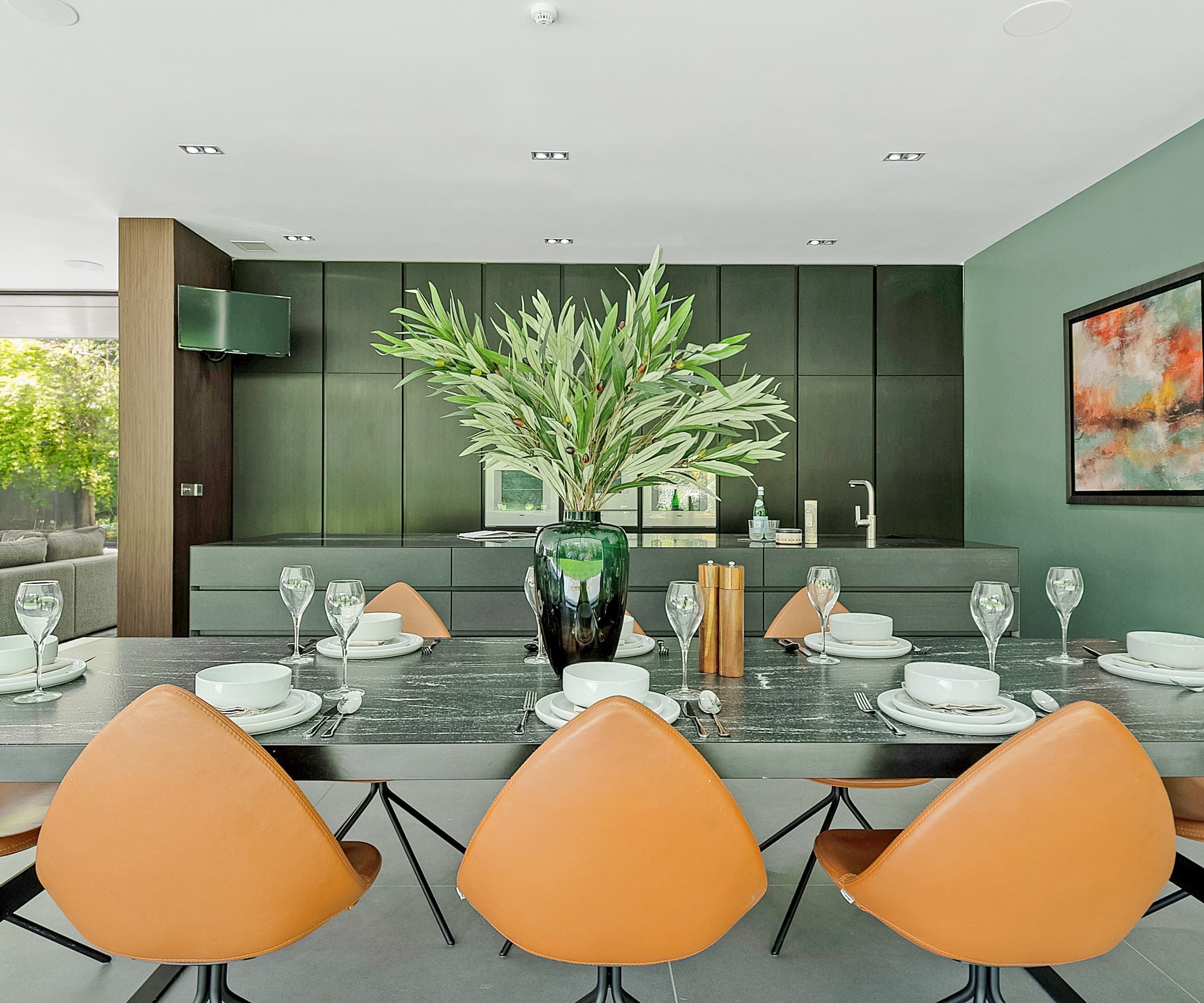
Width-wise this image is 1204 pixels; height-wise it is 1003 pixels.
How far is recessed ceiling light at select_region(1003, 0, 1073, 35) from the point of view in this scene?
7.25ft

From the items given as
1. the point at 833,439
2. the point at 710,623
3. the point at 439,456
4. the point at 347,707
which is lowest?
the point at 347,707

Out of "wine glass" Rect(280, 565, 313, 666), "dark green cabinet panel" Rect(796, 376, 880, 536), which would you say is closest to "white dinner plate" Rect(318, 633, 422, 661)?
"wine glass" Rect(280, 565, 313, 666)

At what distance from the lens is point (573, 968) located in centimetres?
177

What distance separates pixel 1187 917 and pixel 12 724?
2663mm

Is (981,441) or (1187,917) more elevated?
(981,441)

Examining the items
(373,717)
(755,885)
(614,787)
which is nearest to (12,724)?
(373,717)

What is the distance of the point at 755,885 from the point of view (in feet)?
3.72

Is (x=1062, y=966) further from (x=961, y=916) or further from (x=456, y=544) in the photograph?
(x=456, y=544)

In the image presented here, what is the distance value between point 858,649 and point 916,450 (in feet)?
10.6

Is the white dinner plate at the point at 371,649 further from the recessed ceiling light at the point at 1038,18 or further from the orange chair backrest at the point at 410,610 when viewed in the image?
the recessed ceiling light at the point at 1038,18

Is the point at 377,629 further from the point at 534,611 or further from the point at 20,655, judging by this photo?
the point at 20,655

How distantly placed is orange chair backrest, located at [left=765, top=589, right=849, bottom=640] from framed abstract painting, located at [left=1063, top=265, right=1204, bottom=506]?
1768mm

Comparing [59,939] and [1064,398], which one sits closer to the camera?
[59,939]

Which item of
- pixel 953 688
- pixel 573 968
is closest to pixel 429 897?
pixel 573 968
